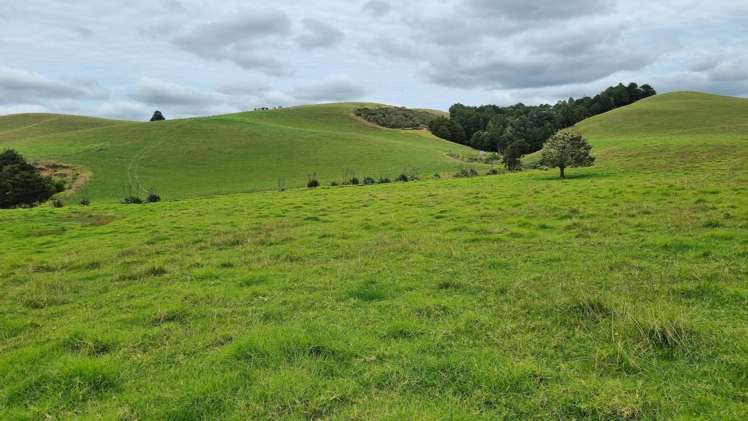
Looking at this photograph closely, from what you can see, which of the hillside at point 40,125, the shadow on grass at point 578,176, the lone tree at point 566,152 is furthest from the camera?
the hillside at point 40,125

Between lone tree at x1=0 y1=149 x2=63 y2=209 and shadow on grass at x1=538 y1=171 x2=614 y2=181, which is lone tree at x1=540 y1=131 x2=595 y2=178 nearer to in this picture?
shadow on grass at x1=538 y1=171 x2=614 y2=181

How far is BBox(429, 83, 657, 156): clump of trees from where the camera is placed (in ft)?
363

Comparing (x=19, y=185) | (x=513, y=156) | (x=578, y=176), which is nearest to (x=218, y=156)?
(x=19, y=185)

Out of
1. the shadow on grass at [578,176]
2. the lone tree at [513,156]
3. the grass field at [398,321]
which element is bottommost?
the grass field at [398,321]

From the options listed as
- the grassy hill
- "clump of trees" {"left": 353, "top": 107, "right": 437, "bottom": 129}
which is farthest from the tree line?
the grassy hill

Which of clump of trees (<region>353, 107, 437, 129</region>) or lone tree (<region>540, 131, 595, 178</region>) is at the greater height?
clump of trees (<region>353, 107, 437, 129</region>)

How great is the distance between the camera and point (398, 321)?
322 inches

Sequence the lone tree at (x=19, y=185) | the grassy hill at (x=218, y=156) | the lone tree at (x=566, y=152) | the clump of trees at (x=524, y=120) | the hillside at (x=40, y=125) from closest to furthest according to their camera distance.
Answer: the lone tree at (x=566, y=152) → the lone tree at (x=19, y=185) → the grassy hill at (x=218, y=156) → the clump of trees at (x=524, y=120) → the hillside at (x=40, y=125)

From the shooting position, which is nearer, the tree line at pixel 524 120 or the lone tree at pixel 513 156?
the lone tree at pixel 513 156

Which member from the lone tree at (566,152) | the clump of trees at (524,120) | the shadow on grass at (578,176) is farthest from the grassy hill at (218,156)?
the lone tree at (566,152)

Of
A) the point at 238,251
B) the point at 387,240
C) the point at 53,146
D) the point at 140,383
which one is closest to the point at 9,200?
the point at 53,146

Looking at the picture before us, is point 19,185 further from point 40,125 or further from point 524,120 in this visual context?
point 524,120

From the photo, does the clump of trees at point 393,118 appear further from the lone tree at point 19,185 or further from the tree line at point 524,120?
the lone tree at point 19,185

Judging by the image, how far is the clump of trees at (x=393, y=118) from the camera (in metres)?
127
